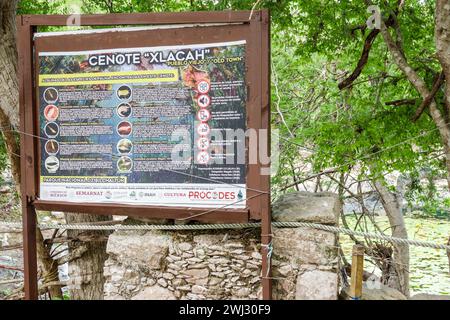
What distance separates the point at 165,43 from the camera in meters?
2.77

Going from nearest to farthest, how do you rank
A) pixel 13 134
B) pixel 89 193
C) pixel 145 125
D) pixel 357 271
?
pixel 357 271 < pixel 145 125 < pixel 89 193 < pixel 13 134

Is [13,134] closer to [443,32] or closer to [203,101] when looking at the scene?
[203,101]

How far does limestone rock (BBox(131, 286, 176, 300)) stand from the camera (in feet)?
9.54

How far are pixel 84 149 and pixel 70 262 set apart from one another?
1.94 m

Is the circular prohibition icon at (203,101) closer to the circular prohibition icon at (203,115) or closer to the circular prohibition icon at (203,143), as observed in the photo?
the circular prohibition icon at (203,115)

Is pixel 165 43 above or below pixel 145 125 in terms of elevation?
above

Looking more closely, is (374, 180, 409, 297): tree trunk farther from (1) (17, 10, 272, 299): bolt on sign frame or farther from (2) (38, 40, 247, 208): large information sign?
(2) (38, 40, 247, 208): large information sign

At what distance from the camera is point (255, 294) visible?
2801 millimetres

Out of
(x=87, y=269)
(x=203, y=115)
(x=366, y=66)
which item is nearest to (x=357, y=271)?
(x=203, y=115)

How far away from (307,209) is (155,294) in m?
1.18

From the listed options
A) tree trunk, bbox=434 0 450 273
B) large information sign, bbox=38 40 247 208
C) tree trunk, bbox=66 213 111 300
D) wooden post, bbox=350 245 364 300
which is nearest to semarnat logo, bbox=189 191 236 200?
large information sign, bbox=38 40 247 208

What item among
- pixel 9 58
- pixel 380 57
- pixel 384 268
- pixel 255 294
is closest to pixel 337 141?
pixel 380 57

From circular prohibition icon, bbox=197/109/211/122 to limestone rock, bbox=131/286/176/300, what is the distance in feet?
3.89

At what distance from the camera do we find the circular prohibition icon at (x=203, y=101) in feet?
8.94
